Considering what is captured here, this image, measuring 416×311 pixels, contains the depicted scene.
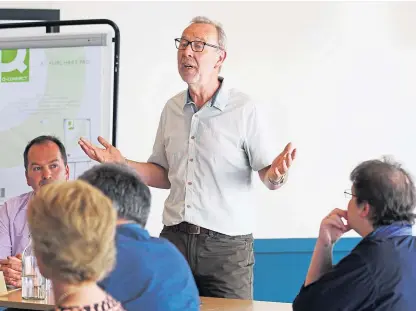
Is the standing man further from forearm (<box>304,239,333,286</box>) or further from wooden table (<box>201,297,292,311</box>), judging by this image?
forearm (<box>304,239,333,286</box>)

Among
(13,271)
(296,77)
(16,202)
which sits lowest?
(13,271)

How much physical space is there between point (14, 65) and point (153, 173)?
131cm

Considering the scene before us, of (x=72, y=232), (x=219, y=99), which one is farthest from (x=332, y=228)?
(x=72, y=232)

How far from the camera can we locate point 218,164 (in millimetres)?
2939

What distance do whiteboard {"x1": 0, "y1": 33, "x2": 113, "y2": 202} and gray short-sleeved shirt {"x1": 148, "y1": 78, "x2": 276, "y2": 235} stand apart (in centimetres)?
94

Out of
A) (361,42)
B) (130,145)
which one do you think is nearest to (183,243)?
(130,145)

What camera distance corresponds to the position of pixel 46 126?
3.89 m

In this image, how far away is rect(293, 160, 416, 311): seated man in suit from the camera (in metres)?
1.94

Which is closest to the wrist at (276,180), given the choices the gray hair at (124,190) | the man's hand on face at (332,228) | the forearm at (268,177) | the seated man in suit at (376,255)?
the forearm at (268,177)

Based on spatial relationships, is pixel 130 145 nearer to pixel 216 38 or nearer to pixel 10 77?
pixel 10 77

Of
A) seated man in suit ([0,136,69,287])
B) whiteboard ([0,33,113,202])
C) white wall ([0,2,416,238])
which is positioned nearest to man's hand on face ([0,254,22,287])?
seated man in suit ([0,136,69,287])

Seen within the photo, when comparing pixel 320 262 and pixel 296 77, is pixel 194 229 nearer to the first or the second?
pixel 320 262

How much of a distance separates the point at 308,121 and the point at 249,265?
Result: 4.39ft

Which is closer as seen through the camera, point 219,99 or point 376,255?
point 376,255
